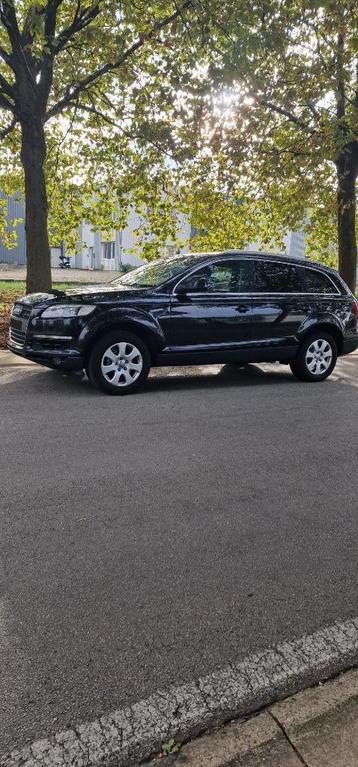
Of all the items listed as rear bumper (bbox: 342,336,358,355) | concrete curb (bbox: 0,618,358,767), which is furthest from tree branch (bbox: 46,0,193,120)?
concrete curb (bbox: 0,618,358,767)

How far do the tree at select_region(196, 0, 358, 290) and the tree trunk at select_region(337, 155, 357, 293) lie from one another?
0.02 metres

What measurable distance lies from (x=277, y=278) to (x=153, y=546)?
17.6 ft

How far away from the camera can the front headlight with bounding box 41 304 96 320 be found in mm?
6641

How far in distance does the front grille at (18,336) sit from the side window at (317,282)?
12.9 feet

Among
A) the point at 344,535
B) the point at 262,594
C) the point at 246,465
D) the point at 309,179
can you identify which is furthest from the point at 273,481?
the point at 309,179

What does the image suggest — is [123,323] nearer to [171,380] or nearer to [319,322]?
[171,380]

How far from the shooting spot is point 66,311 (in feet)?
21.9

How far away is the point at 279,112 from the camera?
45.3ft

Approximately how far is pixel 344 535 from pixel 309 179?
483 inches

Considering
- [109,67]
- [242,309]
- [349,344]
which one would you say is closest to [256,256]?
[242,309]

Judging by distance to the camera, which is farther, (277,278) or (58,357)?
(277,278)

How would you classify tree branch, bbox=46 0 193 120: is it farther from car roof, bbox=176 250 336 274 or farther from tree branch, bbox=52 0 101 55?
car roof, bbox=176 250 336 274

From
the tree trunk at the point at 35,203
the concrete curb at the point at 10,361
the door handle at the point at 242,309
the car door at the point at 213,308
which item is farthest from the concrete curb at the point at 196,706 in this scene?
the tree trunk at the point at 35,203

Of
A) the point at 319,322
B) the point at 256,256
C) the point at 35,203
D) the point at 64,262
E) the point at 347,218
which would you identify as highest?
the point at 64,262
